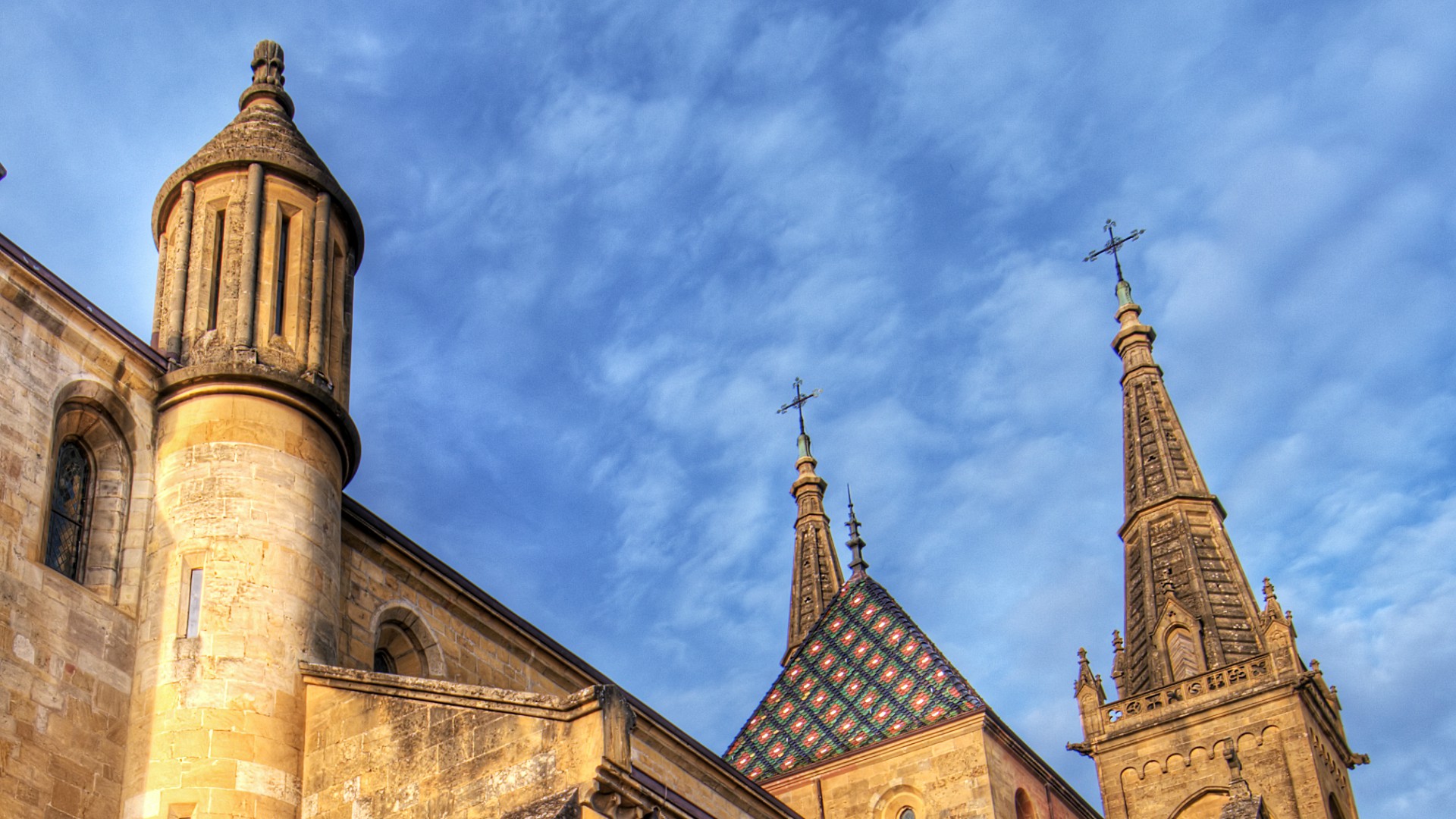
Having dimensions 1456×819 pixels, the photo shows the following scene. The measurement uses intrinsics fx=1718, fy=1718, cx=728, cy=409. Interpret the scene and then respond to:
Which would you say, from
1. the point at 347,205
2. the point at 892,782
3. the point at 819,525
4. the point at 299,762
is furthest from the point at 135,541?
the point at 819,525

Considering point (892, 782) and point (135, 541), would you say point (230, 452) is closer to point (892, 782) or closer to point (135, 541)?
point (135, 541)

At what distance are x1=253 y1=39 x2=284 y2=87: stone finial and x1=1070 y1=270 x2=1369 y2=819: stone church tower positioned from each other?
90.9 feet

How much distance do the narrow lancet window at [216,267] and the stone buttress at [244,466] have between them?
0.07ft

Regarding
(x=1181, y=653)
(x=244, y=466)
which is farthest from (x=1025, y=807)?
(x=1181, y=653)

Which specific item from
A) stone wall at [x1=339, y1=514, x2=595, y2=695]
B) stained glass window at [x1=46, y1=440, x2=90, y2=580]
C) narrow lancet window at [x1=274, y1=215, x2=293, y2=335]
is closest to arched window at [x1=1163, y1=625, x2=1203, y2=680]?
stone wall at [x1=339, y1=514, x2=595, y2=695]

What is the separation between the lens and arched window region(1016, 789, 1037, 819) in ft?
84.9

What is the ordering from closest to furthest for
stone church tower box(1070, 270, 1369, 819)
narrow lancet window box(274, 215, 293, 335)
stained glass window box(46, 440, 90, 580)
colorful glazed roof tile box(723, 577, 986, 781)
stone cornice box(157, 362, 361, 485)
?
1. stained glass window box(46, 440, 90, 580)
2. stone cornice box(157, 362, 361, 485)
3. narrow lancet window box(274, 215, 293, 335)
4. colorful glazed roof tile box(723, 577, 986, 781)
5. stone church tower box(1070, 270, 1369, 819)

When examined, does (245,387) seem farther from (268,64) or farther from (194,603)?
(268,64)

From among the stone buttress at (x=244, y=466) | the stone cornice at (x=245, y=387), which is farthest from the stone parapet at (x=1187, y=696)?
the stone cornice at (x=245, y=387)

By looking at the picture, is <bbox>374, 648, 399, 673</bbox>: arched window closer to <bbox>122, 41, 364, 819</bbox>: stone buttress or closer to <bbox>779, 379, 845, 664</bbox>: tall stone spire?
<bbox>122, 41, 364, 819</bbox>: stone buttress

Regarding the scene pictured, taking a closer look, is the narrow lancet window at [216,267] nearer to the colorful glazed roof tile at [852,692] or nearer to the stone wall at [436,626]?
the stone wall at [436,626]

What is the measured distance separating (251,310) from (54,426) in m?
2.28

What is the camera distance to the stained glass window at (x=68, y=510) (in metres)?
13.8

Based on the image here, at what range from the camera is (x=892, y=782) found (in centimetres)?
2542
